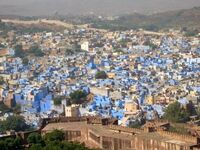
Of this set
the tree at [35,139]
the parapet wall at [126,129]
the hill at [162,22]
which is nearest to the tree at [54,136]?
the tree at [35,139]

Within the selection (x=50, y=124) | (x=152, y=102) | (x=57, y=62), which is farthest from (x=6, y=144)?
(x=57, y=62)

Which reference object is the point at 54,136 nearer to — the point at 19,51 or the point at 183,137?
the point at 183,137

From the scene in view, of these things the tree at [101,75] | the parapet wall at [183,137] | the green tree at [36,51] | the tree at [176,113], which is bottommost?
the tree at [176,113]

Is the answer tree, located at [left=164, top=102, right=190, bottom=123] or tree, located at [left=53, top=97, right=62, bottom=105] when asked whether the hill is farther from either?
tree, located at [left=164, top=102, right=190, bottom=123]

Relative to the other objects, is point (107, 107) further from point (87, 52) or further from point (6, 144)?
point (87, 52)

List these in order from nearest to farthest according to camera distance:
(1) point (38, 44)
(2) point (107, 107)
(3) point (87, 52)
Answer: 1. (2) point (107, 107)
2. (3) point (87, 52)
3. (1) point (38, 44)

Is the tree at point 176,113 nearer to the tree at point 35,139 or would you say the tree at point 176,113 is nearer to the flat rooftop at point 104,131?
the flat rooftop at point 104,131
